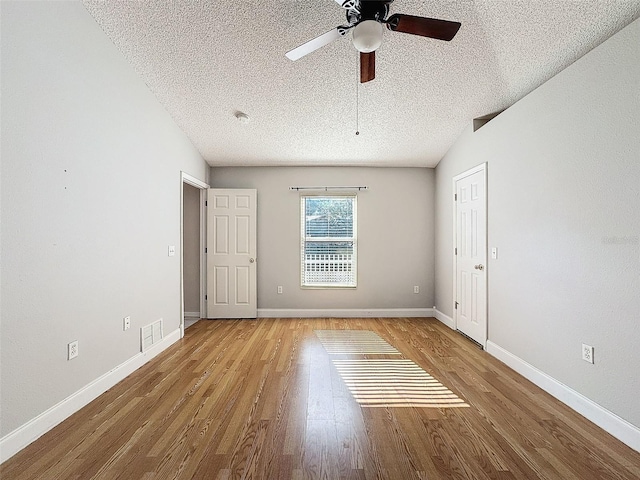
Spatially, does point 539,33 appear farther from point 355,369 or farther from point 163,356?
point 163,356

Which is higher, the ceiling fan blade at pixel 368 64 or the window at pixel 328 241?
the ceiling fan blade at pixel 368 64

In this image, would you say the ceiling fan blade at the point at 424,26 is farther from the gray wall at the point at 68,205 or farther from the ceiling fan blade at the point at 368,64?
the gray wall at the point at 68,205

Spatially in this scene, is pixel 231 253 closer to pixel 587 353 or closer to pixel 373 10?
pixel 373 10

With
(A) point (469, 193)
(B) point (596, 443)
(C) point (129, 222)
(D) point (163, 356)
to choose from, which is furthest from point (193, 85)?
(B) point (596, 443)

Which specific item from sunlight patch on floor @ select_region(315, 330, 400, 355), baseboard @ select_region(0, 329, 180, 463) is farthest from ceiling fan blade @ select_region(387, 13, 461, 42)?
baseboard @ select_region(0, 329, 180, 463)

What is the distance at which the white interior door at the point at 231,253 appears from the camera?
5.23 m

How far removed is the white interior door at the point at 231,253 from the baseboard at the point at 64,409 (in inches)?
73.0

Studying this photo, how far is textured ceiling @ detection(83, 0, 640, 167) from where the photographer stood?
8.13 ft

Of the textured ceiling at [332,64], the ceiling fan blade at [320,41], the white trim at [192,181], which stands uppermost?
the textured ceiling at [332,64]

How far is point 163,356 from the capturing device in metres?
3.53

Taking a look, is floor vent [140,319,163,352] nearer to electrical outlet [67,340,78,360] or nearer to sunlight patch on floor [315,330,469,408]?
electrical outlet [67,340,78,360]

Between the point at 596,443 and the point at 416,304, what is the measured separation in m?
3.41

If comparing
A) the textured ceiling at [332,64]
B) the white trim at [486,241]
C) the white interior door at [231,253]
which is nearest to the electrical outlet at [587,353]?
the white trim at [486,241]

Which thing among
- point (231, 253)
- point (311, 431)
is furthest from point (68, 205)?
point (231, 253)
